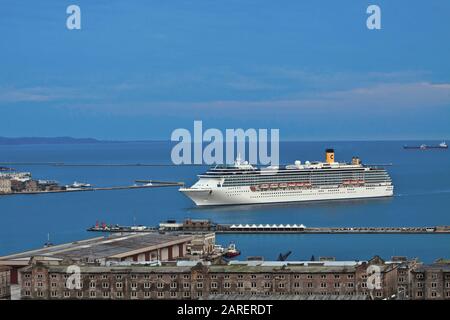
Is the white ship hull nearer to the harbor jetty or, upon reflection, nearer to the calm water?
the calm water

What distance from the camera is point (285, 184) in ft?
99.0

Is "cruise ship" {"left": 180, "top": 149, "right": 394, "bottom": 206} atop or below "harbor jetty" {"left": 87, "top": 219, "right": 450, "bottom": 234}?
atop

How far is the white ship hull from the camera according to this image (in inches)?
1133

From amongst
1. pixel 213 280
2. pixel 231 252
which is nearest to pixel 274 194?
pixel 231 252

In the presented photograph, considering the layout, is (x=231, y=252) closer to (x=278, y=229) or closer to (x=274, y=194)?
(x=278, y=229)

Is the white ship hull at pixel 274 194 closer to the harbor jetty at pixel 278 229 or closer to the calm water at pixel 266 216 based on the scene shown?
the calm water at pixel 266 216

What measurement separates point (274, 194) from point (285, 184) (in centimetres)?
61

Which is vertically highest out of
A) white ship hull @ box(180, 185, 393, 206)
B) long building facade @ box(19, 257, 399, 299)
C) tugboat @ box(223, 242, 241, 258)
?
white ship hull @ box(180, 185, 393, 206)

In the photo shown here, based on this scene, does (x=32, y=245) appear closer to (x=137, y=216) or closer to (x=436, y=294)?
(x=137, y=216)

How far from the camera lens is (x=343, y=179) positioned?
31.3 metres

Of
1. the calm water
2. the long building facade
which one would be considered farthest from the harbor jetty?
the long building facade

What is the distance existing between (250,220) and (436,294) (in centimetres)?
1385

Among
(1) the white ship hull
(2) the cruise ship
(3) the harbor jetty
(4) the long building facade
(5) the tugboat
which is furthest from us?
(2) the cruise ship
